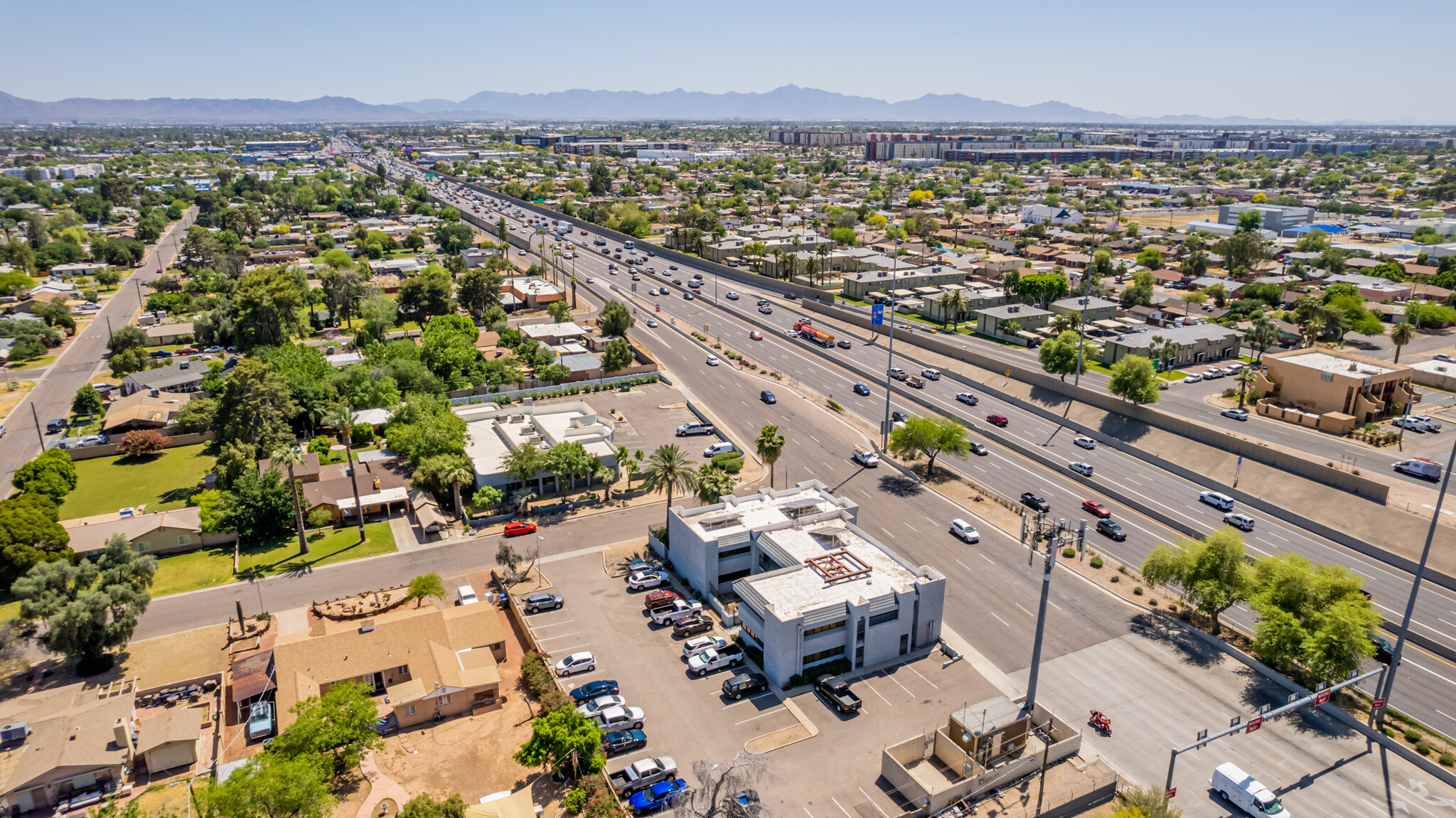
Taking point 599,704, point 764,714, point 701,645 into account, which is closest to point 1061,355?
point 701,645

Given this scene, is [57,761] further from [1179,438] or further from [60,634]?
[1179,438]

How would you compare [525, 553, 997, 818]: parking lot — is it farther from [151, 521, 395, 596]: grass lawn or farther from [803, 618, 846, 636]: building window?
[151, 521, 395, 596]: grass lawn

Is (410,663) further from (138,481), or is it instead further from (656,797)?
(138,481)

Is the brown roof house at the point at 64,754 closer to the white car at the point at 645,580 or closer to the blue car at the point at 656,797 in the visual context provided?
the blue car at the point at 656,797

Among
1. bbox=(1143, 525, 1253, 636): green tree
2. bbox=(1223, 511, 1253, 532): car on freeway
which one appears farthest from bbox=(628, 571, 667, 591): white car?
bbox=(1223, 511, 1253, 532): car on freeway

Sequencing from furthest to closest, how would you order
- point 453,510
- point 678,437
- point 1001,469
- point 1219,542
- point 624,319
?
point 624,319
point 678,437
point 1001,469
point 453,510
point 1219,542

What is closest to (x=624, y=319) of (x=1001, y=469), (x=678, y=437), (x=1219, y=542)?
(x=678, y=437)
